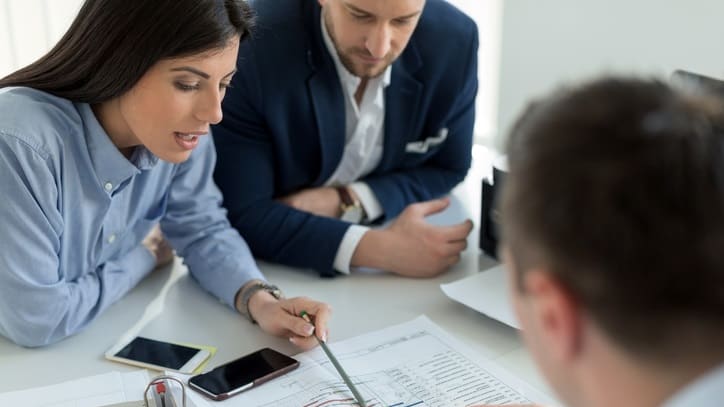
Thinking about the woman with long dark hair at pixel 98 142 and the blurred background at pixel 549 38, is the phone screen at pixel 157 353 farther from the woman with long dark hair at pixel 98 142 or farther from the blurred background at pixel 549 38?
→ the blurred background at pixel 549 38

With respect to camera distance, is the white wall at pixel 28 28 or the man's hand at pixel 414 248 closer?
the man's hand at pixel 414 248

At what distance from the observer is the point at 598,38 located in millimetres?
2605

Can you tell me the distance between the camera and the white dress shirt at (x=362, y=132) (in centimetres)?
170

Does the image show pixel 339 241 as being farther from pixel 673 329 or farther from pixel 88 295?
pixel 673 329

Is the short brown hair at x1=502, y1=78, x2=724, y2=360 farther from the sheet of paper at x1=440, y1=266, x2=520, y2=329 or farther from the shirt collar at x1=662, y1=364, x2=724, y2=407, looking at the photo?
the sheet of paper at x1=440, y1=266, x2=520, y2=329

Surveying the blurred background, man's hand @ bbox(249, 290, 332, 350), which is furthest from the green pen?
the blurred background

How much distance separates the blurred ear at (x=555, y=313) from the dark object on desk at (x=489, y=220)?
86 cm

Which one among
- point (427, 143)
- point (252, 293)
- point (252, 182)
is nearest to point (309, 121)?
point (252, 182)

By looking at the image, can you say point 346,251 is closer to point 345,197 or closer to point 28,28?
point 345,197

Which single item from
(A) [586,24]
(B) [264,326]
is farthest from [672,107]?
A: (A) [586,24]

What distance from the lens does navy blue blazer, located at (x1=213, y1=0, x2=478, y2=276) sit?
5.24 ft

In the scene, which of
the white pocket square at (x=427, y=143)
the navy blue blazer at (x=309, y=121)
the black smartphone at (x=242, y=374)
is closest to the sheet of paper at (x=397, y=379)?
the black smartphone at (x=242, y=374)

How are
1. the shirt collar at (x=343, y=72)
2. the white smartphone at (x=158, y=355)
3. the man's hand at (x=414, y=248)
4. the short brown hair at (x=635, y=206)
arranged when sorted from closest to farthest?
the short brown hair at (x=635, y=206) < the white smartphone at (x=158, y=355) < the man's hand at (x=414, y=248) < the shirt collar at (x=343, y=72)

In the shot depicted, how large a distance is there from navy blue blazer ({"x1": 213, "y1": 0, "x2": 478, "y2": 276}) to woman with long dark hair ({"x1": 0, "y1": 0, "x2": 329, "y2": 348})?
22 centimetres
